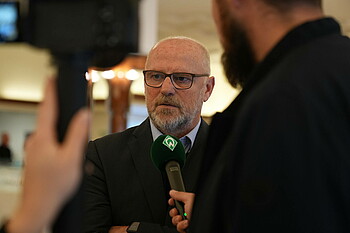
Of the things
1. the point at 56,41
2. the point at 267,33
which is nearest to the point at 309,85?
the point at 267,33

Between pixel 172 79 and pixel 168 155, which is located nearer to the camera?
pixel 168 155

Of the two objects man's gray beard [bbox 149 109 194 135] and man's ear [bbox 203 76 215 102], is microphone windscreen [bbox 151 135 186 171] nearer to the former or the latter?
man's gray beard [bbox 149 109 194 135]

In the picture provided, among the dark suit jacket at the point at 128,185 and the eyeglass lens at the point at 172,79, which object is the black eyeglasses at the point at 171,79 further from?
the dark suit jacket at the point at 128,185

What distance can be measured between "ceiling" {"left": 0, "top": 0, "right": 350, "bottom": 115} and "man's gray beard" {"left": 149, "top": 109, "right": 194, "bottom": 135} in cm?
226

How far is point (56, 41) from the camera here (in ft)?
2.41

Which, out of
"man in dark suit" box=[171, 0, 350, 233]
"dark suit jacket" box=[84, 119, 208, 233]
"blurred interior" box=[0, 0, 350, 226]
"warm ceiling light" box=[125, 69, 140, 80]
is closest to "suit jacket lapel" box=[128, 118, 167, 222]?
"dark suit jacket" box=[84, 119, 208, 233]

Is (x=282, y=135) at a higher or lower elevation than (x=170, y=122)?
higher

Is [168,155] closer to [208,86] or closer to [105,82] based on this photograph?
[208,86]

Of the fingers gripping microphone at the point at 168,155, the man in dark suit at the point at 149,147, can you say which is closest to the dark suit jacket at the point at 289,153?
the fingers gripping microphone at the point at 168,155

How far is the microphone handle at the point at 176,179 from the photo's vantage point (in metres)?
1.71

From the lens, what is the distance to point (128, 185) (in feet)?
7.45

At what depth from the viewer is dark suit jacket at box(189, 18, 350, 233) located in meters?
1.10

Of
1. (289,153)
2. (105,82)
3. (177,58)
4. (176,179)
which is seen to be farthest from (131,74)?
(289,153)

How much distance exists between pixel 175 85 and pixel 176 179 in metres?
0.77
